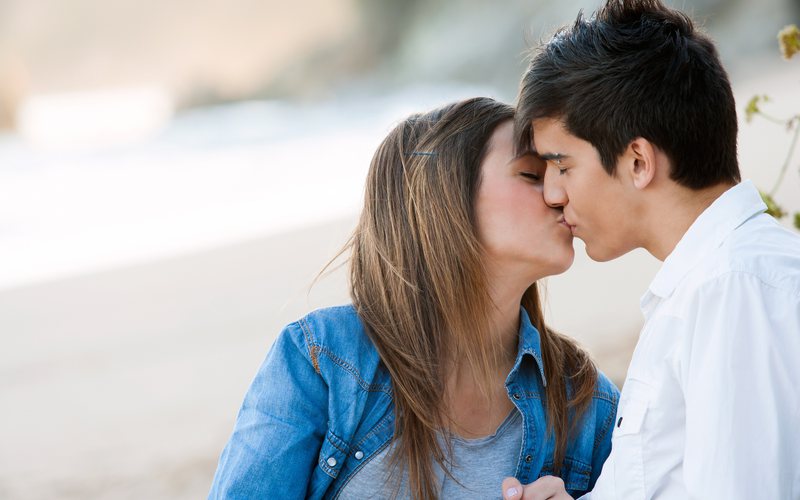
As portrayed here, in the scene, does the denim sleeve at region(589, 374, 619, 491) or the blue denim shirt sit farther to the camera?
the denim sleeve at region(589, 374, 619, 491)

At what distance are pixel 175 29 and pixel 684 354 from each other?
2869cm

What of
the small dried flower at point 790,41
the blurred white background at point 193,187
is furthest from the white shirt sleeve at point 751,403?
the blurred white background at point 193,187

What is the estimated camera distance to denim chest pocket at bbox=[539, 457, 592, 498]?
2.53 metres

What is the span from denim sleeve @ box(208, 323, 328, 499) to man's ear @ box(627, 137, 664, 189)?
Answer: 0.89m

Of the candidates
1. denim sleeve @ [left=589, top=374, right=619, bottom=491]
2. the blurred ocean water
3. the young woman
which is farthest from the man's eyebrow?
the blurred ocean water

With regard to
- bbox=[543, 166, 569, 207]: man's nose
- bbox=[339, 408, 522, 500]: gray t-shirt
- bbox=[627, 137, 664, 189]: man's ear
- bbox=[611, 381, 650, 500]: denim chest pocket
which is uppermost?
bbox=[627, 137, 664, 189]: man's ear

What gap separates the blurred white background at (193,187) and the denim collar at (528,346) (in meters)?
0.62

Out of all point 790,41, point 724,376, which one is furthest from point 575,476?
point 790,41

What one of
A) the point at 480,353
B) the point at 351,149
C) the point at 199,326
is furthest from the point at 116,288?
the point at 351,149

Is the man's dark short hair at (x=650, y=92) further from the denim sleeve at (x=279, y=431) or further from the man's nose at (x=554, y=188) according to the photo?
the denim sleeve at (x=279, y=431)

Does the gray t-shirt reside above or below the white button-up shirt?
below

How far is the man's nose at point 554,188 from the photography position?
2328 millimetres

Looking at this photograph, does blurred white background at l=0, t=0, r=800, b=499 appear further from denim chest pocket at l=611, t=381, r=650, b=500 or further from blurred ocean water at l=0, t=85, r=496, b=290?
denim chest pocket at l=611, t=381, r=650, b=500

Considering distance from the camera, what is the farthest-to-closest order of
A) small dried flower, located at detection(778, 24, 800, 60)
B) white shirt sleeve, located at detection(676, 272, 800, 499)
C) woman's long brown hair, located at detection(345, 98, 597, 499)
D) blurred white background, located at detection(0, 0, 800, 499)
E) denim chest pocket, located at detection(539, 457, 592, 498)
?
blurred white background, located at detection(0, 0, 800, 499) < denim chest pocket, located at detection(539, 457, 592, 498) < woman's long brown hair, located at detection(345, 98, 597, 499) < small dried flower, located at detection(778, 24, 800, 60) < white shirt sleeve, located at detection(676, 272, 800, 499)
